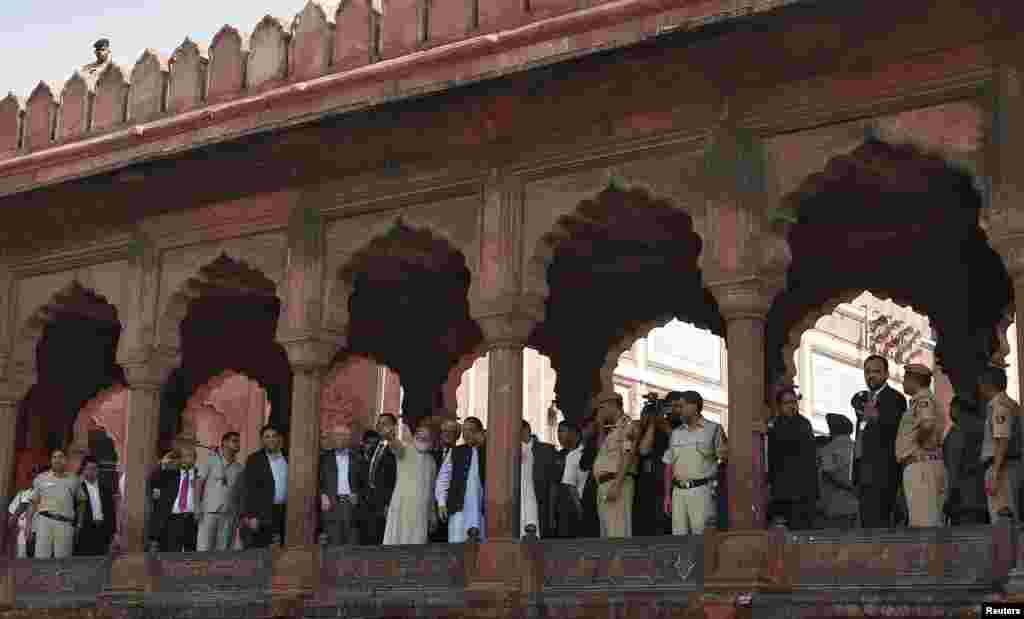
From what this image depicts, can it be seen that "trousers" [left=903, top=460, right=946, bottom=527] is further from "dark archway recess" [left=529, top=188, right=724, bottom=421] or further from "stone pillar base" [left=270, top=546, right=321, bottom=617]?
"stone pillar base" [left=270, top=546, right=321, bottom=617]

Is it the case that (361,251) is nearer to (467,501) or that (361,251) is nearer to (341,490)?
(341,490)

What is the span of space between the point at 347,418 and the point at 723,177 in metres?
10.5

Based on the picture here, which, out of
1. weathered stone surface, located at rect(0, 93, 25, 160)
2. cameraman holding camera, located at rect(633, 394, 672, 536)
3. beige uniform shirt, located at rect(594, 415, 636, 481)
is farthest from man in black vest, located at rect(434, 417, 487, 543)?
weathered stone surface, located at rect(0, 93, 25, 160)

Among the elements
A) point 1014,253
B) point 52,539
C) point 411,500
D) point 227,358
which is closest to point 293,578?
point 411,500

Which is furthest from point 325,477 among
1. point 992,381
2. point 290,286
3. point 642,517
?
point 992,381

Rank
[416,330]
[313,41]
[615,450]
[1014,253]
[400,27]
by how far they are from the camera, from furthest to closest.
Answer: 1. [416,330]
2. [313,41]
3. [400,27]
4. [615,450]
5. [1014,253]

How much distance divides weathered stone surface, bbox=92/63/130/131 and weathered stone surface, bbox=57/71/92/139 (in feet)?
0.36

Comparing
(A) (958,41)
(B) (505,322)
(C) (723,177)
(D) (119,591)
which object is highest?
(A) (958,41)

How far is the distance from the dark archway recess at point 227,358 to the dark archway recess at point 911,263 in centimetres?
532

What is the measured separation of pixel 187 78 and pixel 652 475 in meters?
5.34

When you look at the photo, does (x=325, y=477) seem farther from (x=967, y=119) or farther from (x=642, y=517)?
(x=967, y=119)

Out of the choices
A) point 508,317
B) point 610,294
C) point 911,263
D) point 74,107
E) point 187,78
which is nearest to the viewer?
point 508,317

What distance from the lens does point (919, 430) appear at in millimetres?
9664

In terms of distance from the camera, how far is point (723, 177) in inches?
403
